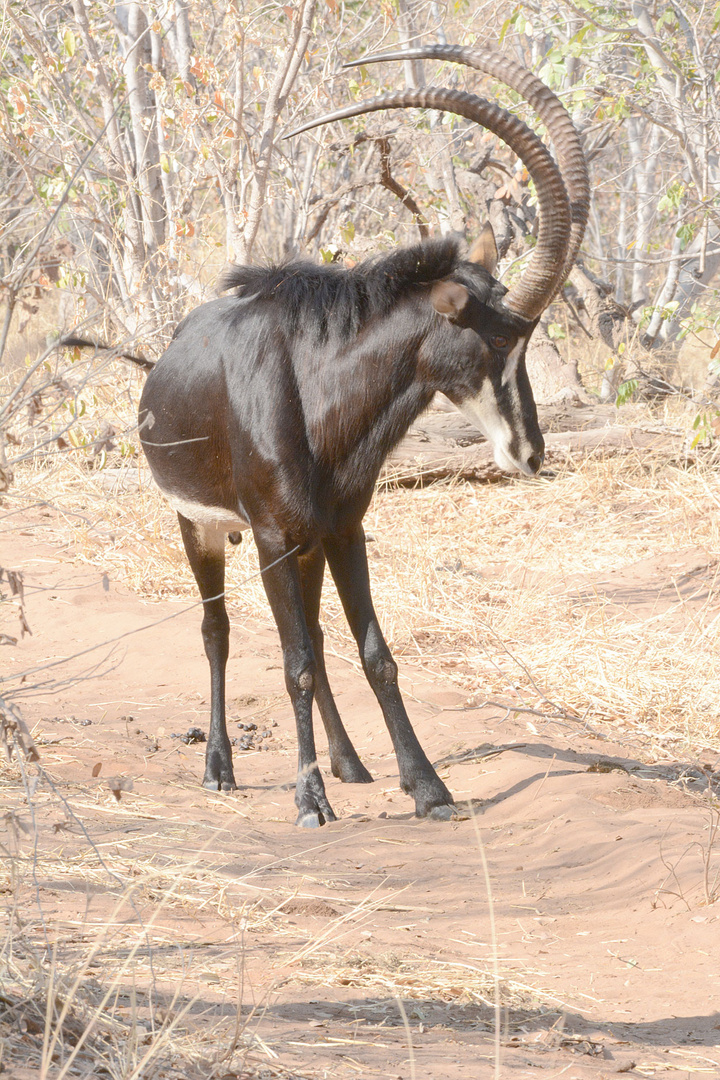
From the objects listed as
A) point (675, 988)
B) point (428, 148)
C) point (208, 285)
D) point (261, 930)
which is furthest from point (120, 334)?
point (675, 988)

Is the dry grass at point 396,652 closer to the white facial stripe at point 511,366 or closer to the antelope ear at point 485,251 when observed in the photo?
the white facial stripe at point 511,366

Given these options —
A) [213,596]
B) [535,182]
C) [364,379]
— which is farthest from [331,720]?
[535,182]

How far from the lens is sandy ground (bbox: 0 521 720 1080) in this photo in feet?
8.08

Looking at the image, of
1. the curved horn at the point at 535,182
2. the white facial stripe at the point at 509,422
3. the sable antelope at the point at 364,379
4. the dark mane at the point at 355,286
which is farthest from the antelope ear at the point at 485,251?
the white facial stripe at the point at 509,422

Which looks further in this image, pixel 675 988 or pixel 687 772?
pixel 687 772

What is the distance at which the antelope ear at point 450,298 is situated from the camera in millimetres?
4066

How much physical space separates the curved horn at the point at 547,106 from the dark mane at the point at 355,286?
47cm

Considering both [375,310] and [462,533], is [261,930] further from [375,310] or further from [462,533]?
[462,533]

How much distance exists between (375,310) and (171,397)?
3.61ft

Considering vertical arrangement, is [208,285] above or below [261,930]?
above

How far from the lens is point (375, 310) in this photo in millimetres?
4289

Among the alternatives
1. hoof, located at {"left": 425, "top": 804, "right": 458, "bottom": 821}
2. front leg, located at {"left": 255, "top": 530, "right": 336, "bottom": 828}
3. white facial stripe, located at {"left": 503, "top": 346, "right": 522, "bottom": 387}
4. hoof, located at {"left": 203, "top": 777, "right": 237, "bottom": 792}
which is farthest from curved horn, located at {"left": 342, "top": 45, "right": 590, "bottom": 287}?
hoof, located at {"left": 203, "top": 777, "right": 237, "bottom": 792}

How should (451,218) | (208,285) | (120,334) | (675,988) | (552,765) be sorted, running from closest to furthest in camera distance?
(675,988) < (552,765) < (120,334) < (208,285) < (451,218)

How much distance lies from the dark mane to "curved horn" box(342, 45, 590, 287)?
0.47 meters
